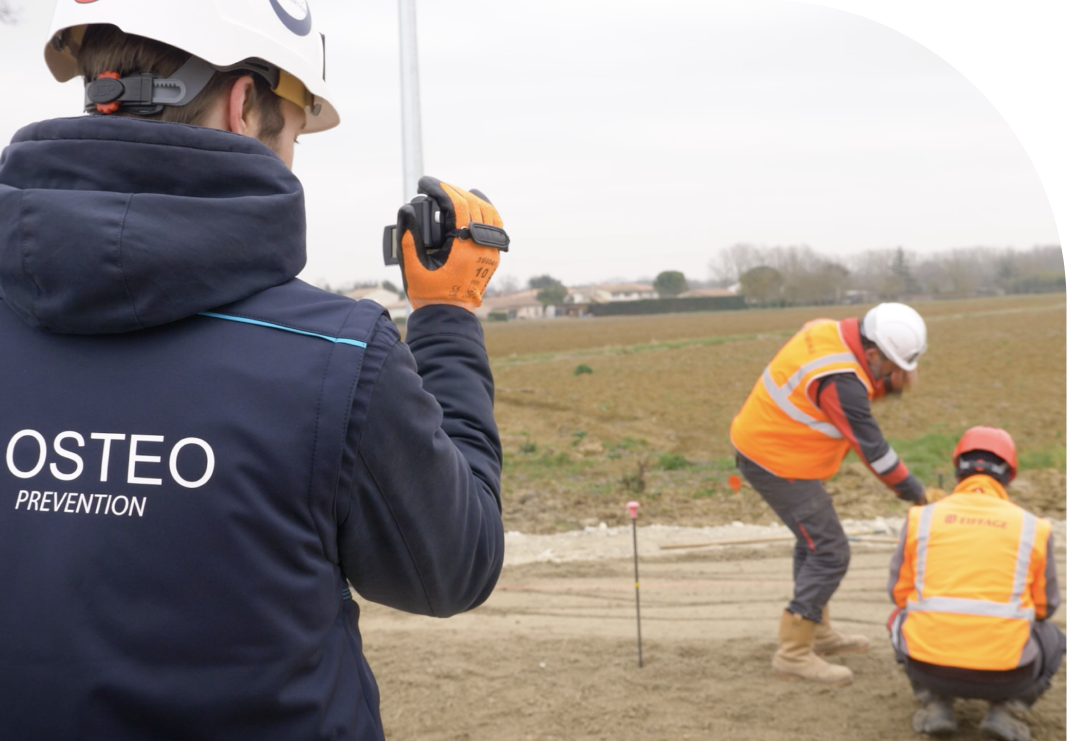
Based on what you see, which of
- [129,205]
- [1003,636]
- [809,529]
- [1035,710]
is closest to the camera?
[129,205]

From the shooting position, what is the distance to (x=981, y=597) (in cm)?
383

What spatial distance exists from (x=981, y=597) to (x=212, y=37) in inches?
152

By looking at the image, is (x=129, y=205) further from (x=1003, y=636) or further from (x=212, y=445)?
(x=1003, y=636)

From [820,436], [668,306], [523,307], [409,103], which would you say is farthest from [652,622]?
[668,306]

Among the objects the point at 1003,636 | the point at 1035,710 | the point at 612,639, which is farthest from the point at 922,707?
the point at 612,639

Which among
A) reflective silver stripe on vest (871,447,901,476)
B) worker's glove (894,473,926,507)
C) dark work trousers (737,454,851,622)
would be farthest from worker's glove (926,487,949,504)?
dark work trousers (737,454,851,622)

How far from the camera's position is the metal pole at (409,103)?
306 centimetres

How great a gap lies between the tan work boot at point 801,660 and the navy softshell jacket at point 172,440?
4.25 meters

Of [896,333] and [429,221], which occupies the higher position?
[429,221]

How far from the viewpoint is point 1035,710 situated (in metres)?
4.36

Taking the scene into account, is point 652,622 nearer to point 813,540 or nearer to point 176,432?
point 813,540

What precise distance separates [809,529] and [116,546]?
4.49 meters

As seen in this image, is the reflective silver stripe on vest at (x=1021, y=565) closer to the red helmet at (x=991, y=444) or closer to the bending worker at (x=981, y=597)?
the bending worker at (x=981, y=597)

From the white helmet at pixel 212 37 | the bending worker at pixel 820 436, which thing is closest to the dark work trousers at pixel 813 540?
the bending worker at pixel 820 436
